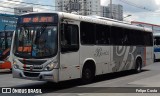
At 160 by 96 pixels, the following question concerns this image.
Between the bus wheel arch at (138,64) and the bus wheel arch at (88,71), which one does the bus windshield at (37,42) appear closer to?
the bus wheel arch at (88,71)

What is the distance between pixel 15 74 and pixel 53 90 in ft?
5.57

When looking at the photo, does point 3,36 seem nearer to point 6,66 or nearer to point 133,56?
point 6,66

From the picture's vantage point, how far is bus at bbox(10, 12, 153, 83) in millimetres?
12758

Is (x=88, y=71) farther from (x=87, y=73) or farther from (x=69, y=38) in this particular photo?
(x=69, y=38)

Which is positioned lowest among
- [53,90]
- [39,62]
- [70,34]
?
[53,90]

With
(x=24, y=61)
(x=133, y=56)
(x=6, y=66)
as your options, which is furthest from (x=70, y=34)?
(x=6, y=66)

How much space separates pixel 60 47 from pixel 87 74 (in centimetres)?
259

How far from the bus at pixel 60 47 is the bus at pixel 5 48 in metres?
8.00

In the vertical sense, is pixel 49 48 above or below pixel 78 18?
below

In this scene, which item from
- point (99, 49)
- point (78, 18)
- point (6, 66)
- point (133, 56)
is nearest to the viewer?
point (78, 18)

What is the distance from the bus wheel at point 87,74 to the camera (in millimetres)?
14672

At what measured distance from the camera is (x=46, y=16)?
1324cm

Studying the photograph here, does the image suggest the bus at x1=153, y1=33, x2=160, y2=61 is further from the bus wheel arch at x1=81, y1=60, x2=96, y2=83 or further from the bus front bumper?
the bus front bumper

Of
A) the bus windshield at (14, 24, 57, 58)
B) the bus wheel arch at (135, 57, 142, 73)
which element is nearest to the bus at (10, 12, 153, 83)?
the bus windshield at (14, 24, 57, 58)
